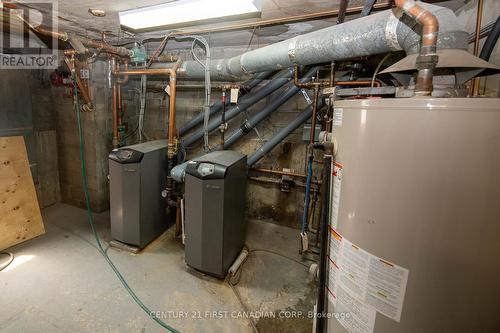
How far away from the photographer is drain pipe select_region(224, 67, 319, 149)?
2479 millimetres

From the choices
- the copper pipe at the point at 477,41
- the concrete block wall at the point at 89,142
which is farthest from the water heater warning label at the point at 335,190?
the concrete block wall at the point at 89,142

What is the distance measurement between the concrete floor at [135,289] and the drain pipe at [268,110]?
1.23 meters

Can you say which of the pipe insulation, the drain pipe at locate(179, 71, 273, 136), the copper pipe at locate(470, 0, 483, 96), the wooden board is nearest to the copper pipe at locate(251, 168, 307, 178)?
the drain pipe at locate(179, 71, 273, 136)

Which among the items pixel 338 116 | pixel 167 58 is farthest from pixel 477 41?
pixel 167 58

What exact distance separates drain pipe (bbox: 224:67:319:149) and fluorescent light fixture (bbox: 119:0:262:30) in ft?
2.62

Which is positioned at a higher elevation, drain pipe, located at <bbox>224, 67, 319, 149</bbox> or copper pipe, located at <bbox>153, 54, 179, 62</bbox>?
copper pipe, located at <bbox>153, 54, 179, 62</bbox>

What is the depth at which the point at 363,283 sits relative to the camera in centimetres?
88

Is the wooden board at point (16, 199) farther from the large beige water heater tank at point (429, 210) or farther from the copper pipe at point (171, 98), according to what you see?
the large beige water heater tank at point (429, 210)

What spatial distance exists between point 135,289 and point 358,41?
2.39 metres

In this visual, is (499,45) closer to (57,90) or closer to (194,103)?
(194,103)

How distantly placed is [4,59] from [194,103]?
219 centimetres

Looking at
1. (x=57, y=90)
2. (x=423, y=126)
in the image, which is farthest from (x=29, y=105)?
(x=423, y=126)

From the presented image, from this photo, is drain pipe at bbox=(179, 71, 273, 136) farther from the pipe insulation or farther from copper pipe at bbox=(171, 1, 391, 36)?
copper pipe at bbox=(171, 1, 391, 36)

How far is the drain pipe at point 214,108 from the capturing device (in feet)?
8.89
